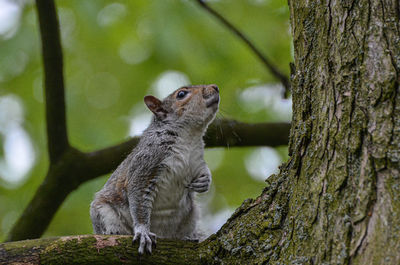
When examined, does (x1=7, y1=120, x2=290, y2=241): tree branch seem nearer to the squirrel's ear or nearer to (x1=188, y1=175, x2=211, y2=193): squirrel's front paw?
the squirrel's ear

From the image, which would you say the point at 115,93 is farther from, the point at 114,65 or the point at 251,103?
the point at 251,103


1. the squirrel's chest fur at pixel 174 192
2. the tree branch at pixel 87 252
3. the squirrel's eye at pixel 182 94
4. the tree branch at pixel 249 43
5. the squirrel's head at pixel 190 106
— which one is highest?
the tree branch at pixel 249 43

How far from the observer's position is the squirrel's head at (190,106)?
14.7 feet

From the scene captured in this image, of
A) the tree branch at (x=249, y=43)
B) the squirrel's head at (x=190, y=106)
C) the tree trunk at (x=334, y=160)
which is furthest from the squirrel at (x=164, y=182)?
the tree trunk at (x=334, y=160)

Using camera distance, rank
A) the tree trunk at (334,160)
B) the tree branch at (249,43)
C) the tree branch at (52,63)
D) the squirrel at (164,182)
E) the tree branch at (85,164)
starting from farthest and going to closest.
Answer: the tree branch at (249,43) < the tree branch at (85,164) < the tree branch at (52,63) < the squirrel at (164,182) < the tree trunk at (334,160)

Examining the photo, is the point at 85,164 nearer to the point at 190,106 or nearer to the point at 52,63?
the point at 52,63

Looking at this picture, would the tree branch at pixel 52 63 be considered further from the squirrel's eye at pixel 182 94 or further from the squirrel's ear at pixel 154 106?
the squirrel's eye at pixel 182 94

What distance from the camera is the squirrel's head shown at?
447 centimetres

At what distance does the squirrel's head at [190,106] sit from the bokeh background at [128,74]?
1043 mm

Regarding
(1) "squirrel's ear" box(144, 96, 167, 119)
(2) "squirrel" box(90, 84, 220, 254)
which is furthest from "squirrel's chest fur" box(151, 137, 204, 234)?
(1) "squirrel's ear" box(144, 96, 167, 119)

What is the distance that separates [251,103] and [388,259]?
4.14m

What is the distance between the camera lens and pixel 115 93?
638 centimetres

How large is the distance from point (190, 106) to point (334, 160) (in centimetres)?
220

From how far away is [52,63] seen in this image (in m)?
4.42
